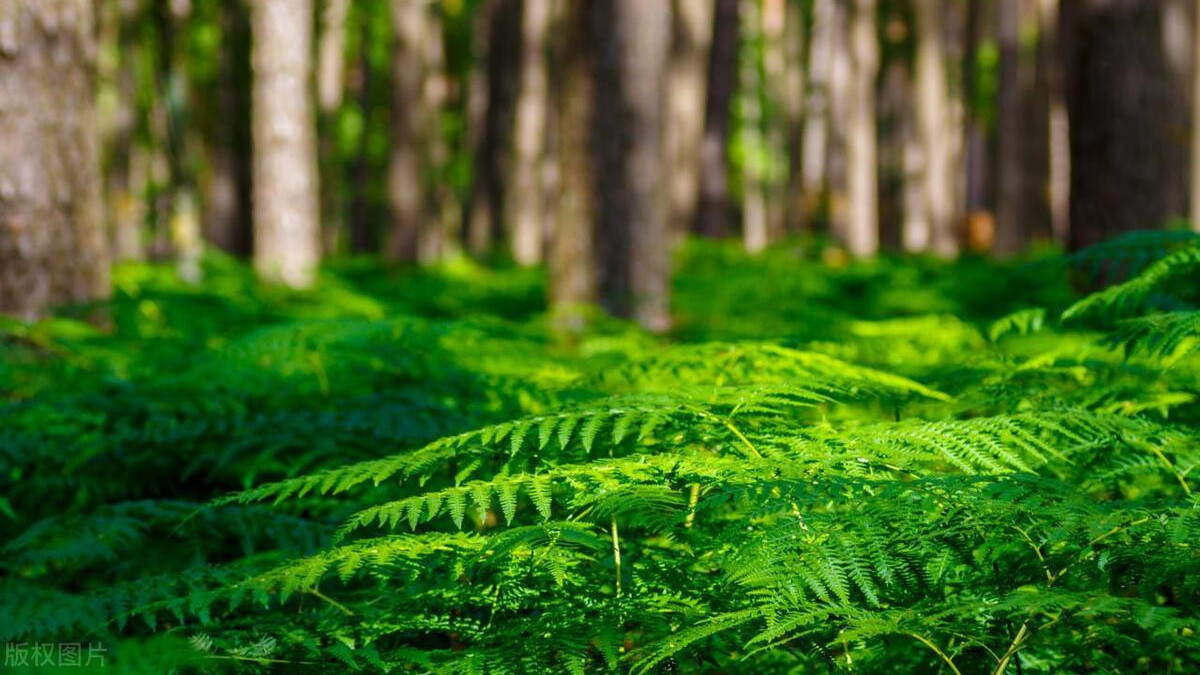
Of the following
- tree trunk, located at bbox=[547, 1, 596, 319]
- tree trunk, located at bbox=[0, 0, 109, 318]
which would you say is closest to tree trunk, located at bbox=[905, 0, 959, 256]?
tree trunk, located at bbox=[547, 1, 596, 319]

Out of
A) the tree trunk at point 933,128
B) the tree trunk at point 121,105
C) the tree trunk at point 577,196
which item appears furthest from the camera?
the tree trunk at point 121,105

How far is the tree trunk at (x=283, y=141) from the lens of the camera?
836 centimetres

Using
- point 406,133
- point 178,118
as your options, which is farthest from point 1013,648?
point 178,118

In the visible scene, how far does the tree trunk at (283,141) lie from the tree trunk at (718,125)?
10.1 metres

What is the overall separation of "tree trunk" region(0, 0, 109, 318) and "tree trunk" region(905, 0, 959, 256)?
13725 mm

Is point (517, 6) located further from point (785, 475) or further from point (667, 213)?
point (785, 475)

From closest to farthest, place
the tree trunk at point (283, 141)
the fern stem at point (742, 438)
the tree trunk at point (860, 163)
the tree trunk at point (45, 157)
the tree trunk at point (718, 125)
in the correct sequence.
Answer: the fern stem at point (742, 438) < the tree trunk at point (45, 157) < the tree trunk at point (283, 141) < the tree trunk at point (860, 163) < the tree trunk at point (718, 125)

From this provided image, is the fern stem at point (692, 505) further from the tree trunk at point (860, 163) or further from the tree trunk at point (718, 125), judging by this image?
the tree trunk at point (718, 125)

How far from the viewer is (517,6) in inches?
860

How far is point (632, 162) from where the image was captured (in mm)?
6738

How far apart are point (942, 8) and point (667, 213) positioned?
1270 cm

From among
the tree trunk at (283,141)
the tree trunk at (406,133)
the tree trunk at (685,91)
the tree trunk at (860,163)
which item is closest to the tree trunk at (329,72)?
the tree trunk at (406,133)

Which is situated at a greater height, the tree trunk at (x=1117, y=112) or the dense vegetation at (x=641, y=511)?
the tree trunk at (x=1117, y=112)

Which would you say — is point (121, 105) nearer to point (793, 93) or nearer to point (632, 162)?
point (632, 162)
